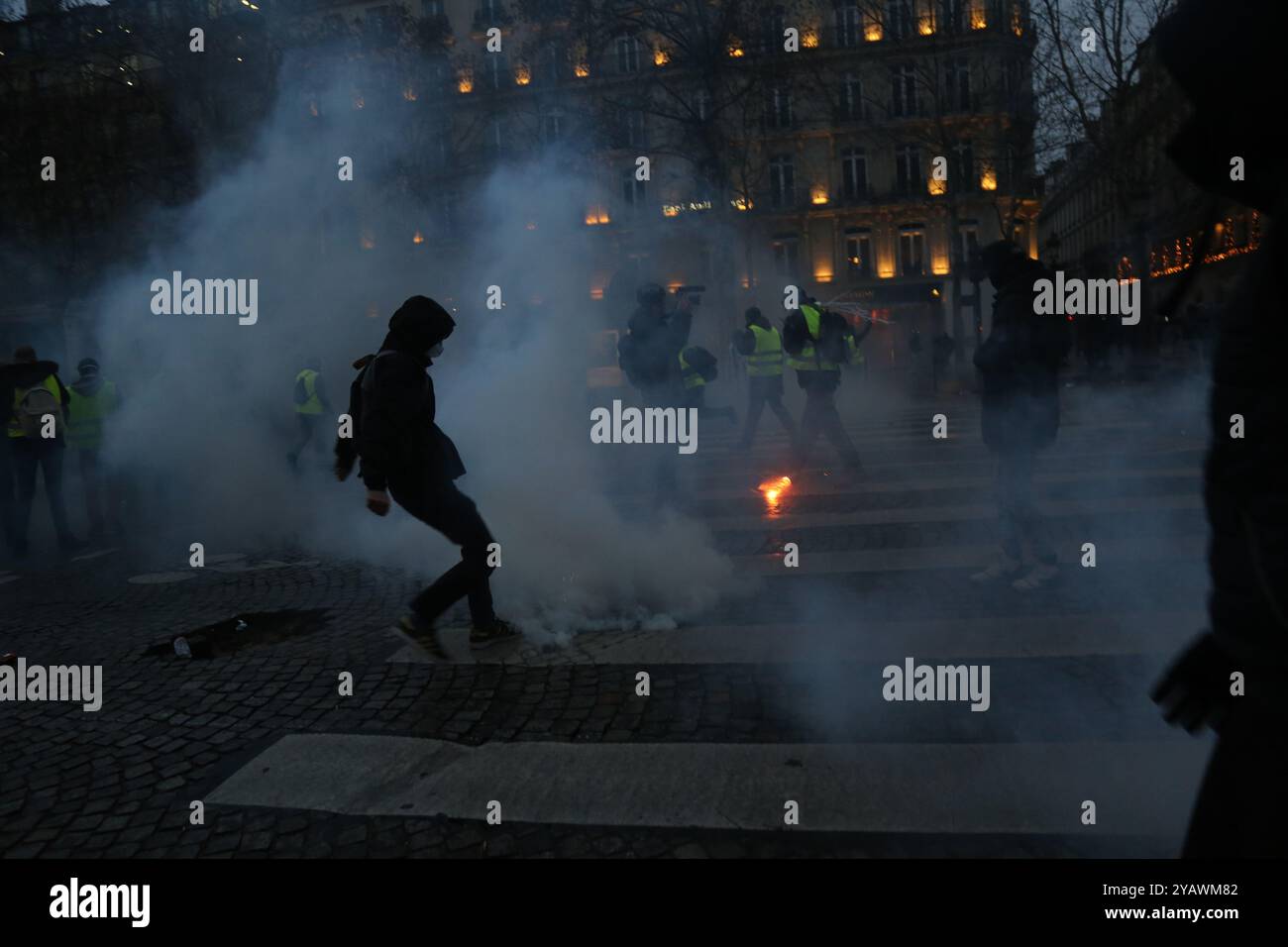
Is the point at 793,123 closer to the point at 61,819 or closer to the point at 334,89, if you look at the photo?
the point at 334,89

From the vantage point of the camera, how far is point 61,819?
2.65 metres

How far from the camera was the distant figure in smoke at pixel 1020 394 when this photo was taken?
14.4ft

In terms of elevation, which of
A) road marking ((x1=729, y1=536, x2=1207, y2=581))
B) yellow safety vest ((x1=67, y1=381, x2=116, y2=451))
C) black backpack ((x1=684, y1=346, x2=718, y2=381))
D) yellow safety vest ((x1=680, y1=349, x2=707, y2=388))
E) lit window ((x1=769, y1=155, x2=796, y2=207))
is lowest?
road marking ((x1=729, y1=536, x2=1207, y2=581))

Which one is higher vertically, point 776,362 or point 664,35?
point 664,35

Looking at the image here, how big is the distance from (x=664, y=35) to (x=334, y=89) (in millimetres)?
11826

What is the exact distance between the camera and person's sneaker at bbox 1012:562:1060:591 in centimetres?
436

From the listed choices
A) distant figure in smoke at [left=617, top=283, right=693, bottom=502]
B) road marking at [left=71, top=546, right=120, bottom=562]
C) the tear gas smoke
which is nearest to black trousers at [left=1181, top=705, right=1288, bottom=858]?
the tear gas smoke

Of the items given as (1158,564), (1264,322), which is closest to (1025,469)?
(1158,564)

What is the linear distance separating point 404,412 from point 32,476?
235 inches

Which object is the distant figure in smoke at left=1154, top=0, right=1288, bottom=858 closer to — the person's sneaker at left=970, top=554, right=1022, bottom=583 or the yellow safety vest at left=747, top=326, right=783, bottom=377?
the person's sneaker at left=970, top=554, right=1022, bottom=583
